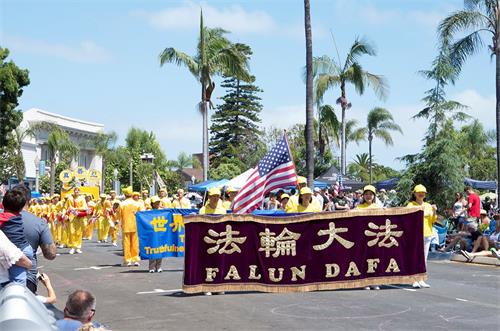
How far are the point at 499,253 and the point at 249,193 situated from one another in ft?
19.7

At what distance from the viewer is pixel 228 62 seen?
35.7m

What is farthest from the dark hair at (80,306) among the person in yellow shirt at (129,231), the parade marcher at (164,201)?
the parade marcher at (164,201)

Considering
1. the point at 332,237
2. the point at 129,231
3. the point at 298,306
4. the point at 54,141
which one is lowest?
the point at 298,306

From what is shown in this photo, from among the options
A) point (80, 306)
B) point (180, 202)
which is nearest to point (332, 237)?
point (180, 202)

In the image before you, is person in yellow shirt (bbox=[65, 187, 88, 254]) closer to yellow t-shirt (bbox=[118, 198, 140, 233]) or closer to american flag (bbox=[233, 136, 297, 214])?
yellow t-shirt (bbox=[118, 198, 140, 233])

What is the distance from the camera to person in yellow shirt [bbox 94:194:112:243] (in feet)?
80.1

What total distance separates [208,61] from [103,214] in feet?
40.9

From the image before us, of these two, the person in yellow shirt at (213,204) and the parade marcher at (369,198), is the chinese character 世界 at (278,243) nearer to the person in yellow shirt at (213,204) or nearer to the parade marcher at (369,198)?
the person in yellow shirt at (213,204)

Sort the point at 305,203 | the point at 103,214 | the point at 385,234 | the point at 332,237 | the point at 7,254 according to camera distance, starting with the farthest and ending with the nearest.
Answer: the point at 103,214
the point at 305,203
the point at 385,234
the point at 332,237
the point at 7,254

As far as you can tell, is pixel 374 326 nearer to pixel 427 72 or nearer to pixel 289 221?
pixel 289 221

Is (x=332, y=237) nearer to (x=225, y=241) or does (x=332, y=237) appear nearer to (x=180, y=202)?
(x=225, y=241)

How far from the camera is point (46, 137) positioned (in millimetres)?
76062

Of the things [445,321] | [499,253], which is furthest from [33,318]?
[499,253]

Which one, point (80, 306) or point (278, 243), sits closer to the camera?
point (80, 306)
